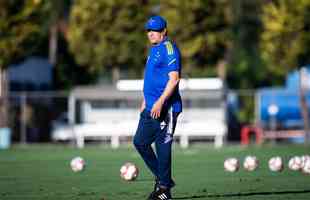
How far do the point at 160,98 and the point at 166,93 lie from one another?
10 centimetres

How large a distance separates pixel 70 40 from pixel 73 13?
3.98 feet

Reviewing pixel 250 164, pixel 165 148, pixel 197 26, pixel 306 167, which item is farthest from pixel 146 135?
pixel 197 26

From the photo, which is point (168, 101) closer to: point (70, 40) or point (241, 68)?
point (70, 40)

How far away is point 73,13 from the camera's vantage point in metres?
44.9

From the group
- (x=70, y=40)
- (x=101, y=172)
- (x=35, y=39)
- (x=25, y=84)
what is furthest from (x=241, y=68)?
(x=101, y=172)

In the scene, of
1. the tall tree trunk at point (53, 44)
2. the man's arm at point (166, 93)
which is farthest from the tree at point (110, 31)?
the man's arm at point (166, 93)

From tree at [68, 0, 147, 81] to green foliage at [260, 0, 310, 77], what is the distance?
218 inches

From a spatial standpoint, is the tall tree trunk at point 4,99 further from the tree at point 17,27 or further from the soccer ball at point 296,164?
the soccer ball at point 296,164

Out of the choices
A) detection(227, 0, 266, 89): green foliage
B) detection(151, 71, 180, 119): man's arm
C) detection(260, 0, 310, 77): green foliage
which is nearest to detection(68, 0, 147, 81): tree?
detection(260, 0, 310, 77): green foliage

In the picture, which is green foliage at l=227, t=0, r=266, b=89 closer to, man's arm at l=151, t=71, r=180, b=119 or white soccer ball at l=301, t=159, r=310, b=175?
white soccer ball at l=301, t=159, r=310, b=175

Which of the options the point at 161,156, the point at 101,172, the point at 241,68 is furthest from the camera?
the point at 241,68

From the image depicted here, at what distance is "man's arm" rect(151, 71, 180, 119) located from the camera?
1290cm

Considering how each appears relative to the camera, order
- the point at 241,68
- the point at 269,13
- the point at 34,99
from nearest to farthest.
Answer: the point at 269,13 → the point at 34,99 → the point at 241,68

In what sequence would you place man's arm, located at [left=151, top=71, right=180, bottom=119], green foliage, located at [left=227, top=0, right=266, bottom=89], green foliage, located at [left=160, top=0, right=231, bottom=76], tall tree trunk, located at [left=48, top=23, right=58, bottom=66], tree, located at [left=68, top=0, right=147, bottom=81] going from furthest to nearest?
green foliage, located at [left=227, top=0, right=266, bottom=89] → tall tree trunk, located at [left=48, top=23, right=58, bottom=66] → tree, located at [left=68, top=0, right=147, bottom=81] → green foliage, located at [left=160, top=0, right=231, bottom=76] → man's arm, located at [left=151, top=71, right=180, bottom=119]
